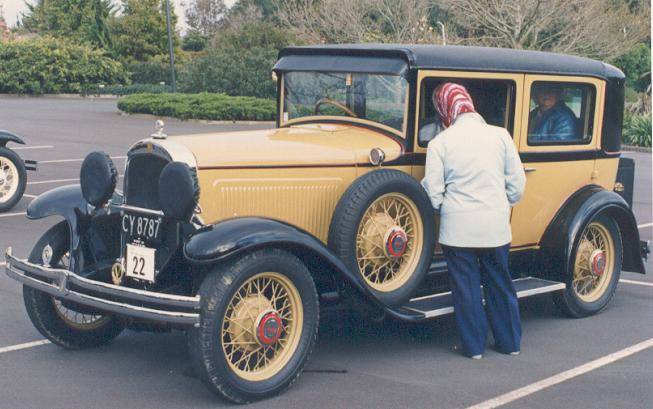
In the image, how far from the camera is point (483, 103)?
20.7 ft

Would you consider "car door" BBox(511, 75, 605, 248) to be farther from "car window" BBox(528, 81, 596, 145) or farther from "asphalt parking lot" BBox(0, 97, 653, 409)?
"asphalt parking lot" BBox(0, 97, 653, 409)

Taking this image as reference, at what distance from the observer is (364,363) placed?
5.57 m

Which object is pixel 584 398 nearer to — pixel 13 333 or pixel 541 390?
pixel 541 390

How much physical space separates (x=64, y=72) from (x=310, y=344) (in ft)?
131

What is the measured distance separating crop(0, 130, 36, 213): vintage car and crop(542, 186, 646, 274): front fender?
721 cm

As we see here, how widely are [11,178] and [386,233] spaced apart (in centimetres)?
744

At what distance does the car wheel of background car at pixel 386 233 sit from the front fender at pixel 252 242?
20 centimetres

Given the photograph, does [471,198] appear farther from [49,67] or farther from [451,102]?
[49,67]

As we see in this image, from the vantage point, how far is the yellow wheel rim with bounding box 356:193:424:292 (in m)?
5.52

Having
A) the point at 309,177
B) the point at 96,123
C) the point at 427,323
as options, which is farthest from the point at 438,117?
the point at 96,123

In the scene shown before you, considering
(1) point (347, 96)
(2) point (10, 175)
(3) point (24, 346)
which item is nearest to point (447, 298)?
(1) point (347, 96)

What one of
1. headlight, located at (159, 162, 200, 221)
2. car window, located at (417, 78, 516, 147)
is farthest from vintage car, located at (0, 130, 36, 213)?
headlight, located at (159, 162, 200, 221)

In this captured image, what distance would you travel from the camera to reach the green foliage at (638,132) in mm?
23531

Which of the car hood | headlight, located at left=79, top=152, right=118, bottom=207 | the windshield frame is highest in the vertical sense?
the windshield frame
